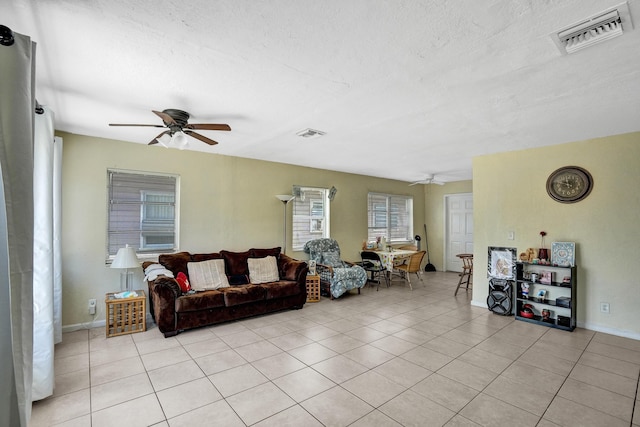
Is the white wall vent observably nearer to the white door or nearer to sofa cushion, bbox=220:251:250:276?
sofa cushion, bbox=220:251:250:276

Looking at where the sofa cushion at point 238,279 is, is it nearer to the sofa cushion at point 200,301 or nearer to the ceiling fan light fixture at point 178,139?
Result: the sofa cushion at point 200,301

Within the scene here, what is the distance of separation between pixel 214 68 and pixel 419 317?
3.99 metres

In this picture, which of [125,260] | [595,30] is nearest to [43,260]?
[125,260]

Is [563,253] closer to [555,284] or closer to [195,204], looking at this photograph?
[555,284]

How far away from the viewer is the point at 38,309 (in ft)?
7.32

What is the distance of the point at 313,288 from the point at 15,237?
431 centimetres

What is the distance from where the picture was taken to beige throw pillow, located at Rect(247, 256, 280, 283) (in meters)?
4.70

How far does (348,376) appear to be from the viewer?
2.66 m

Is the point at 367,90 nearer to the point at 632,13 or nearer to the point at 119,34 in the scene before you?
the point at 632,13

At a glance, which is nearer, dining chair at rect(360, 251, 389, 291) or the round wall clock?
the round wall clock

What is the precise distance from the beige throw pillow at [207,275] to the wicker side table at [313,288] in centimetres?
141

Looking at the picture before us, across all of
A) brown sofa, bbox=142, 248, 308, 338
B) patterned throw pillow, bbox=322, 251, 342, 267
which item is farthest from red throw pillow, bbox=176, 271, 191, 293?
patterned throw pillow, bbox=322, 251, 342, 267

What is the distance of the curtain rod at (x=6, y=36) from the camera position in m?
1.19

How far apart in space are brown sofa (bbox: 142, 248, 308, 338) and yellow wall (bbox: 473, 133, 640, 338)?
337cm
